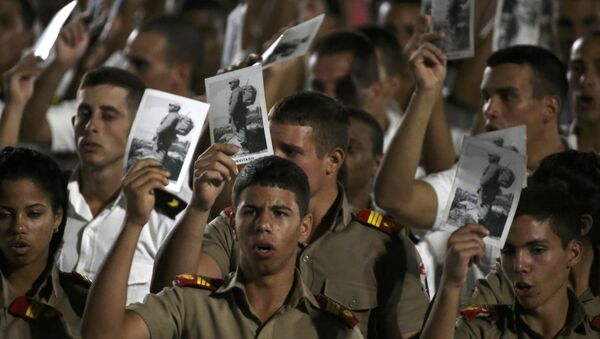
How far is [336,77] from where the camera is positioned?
7.43 meters

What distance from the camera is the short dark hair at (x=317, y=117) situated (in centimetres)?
527

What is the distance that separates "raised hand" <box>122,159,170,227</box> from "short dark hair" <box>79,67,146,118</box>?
5.16 ft

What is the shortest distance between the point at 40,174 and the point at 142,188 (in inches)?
29.0

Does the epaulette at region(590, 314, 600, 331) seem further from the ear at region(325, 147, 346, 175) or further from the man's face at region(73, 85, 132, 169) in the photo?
the man's face at region(73, 85, 132, 169)

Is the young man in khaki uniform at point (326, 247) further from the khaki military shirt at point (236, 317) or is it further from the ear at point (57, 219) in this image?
the ear at point (57, 219)

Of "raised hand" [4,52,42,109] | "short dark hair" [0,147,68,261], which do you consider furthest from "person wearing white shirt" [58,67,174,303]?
"short dark hair" [0,147,68,261]

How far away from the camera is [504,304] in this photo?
4.88 meters

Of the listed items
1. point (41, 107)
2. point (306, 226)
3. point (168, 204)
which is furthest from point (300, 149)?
point (41, 107)

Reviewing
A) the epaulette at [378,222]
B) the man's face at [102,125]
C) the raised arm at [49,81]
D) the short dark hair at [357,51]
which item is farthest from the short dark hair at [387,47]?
the epaulette at [378,222]

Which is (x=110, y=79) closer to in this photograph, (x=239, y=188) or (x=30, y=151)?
(x=30, y=151)

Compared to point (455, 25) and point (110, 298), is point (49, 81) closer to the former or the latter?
point (455, 25)

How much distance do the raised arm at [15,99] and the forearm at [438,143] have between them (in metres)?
1.77

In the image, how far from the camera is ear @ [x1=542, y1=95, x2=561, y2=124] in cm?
619

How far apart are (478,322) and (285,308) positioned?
685 millimetres
